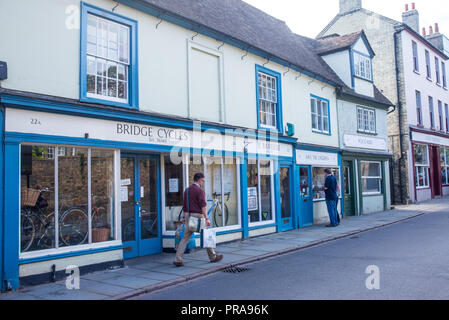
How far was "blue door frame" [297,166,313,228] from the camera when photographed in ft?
48.4

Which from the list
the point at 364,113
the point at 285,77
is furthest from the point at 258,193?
the point at 364,113

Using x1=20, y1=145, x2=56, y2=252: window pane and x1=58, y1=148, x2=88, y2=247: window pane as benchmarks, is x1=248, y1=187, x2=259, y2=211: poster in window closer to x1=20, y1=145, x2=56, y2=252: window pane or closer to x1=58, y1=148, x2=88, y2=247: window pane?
x1=58, y1=148, x2=88, y2=247: window pane

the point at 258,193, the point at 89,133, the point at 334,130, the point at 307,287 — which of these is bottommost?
the point at 307,287

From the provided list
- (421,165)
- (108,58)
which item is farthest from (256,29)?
(421,165)

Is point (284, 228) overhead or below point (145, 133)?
A: below

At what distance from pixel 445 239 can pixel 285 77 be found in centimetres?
725

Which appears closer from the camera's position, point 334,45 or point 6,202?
point 6,202

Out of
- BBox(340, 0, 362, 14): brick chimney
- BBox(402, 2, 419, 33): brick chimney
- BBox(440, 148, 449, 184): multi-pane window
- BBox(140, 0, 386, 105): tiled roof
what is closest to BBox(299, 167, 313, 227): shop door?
BBox(140, 0, 386, 105): tiled roof

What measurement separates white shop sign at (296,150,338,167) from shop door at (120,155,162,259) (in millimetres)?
6505

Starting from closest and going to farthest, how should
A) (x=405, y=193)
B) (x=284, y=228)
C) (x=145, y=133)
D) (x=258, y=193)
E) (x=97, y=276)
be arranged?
(x=97, y=276)
(x=145, y=133)
(x=258, y=193)
(x=284, y=228)
(x=405, y=193)

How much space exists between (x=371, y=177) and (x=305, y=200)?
6110mm

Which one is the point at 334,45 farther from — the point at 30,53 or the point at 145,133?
the point at 30,53

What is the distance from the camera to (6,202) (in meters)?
6.52

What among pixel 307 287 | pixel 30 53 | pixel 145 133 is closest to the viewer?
pixel 307 287
